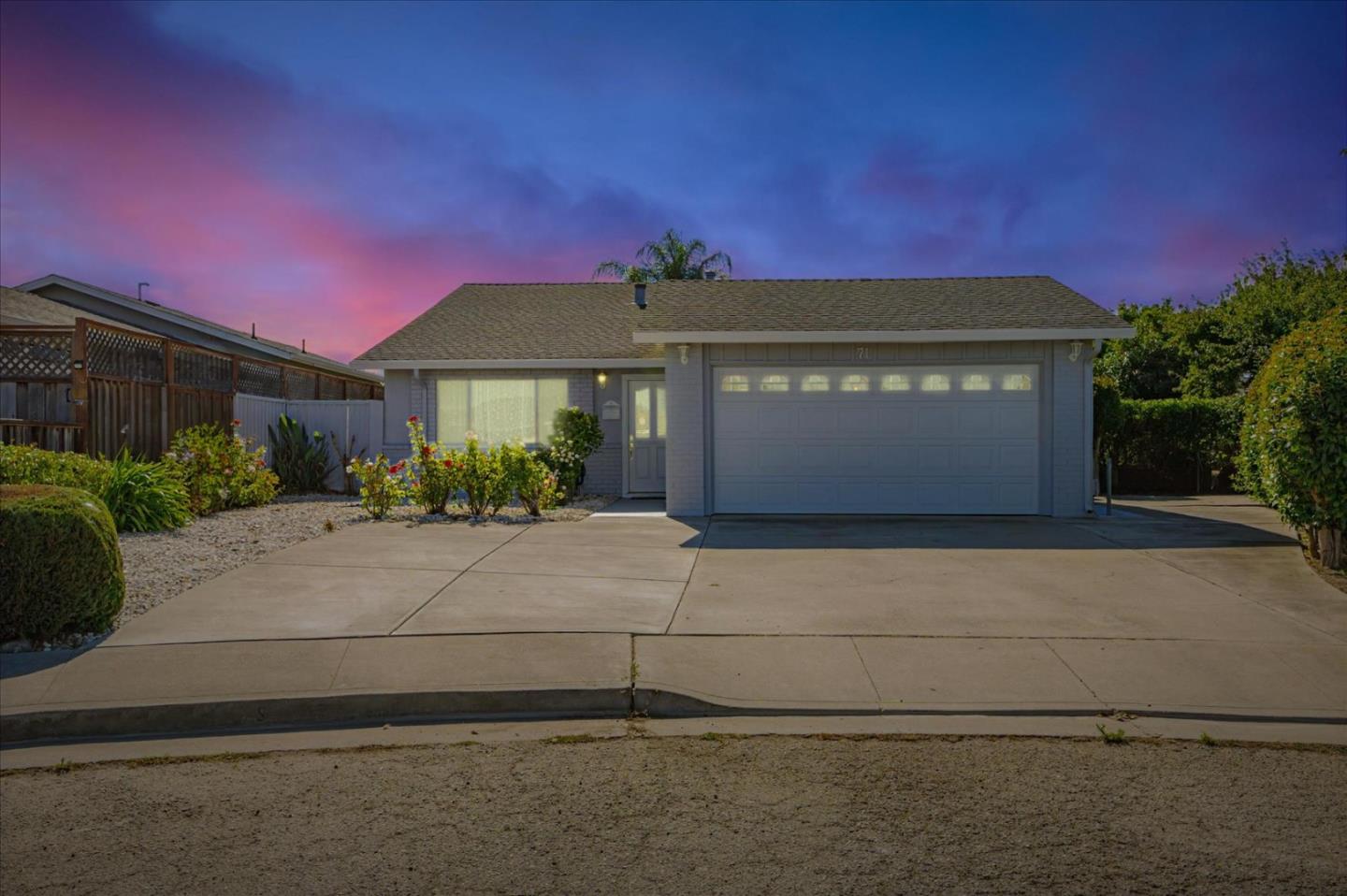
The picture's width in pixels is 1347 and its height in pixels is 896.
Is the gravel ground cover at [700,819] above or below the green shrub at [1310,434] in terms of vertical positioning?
below

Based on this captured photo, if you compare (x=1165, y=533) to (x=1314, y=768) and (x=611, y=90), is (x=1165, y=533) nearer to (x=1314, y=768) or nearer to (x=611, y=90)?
(x=1314, y=768)

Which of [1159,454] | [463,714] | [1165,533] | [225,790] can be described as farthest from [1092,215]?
[225,790]

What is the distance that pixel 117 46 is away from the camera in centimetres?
1265

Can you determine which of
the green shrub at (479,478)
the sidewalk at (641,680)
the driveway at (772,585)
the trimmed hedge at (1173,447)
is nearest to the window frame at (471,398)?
the green shrub at (479,478)

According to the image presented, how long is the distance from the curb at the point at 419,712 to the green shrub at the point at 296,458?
12591 millimetres

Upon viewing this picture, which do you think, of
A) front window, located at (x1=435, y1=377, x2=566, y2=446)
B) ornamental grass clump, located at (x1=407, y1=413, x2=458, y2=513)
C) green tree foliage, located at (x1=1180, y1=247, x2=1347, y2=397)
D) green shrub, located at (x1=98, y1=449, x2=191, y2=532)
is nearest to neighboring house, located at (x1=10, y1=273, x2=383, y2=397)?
front window, located at (x1=435, y1=377, x2=566, y2=446)

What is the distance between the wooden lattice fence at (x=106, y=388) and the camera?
12.6m

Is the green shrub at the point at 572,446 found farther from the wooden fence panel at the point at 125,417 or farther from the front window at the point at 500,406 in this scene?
the wooden fence panel at the point at 125,417

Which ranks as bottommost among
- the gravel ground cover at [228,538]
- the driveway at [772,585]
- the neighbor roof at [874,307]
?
the driveway at [772,585]

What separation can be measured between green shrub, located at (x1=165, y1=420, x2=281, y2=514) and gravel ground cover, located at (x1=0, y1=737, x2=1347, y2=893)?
29.6 feet

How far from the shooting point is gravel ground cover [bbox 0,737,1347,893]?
11.2 feet

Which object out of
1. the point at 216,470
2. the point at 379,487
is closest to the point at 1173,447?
the point at 379,487

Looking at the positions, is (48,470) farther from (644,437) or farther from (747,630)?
(644,437)

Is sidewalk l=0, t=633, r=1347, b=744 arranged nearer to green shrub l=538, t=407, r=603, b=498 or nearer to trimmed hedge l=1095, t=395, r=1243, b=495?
green shrub l=538, t=407, r=603, b=498
